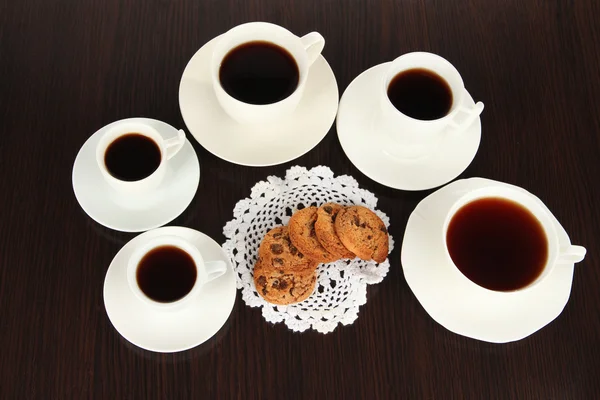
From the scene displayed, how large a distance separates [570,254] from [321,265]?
1.52 ft

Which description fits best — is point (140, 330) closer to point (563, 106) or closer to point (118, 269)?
point (118, 269)

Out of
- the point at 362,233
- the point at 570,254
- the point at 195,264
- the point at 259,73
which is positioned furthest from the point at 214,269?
the point at 570,254

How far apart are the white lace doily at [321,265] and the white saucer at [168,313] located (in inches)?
1.9

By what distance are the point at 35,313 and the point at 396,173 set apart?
0.79 metres

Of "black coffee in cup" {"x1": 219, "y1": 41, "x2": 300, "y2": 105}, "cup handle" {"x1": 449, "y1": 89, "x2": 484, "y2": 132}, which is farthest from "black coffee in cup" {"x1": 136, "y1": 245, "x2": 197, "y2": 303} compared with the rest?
"cup handle" {"x1": 449, "y1": 89, "x2": 484, "y2": 132}

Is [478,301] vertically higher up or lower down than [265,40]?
lower down

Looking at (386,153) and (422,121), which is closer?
(422,121)

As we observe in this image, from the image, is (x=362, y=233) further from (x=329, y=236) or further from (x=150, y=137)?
(x=150, y=137)

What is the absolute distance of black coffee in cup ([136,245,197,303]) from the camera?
3.31 ft

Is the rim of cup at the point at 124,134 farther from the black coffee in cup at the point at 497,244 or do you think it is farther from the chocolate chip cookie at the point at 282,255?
the black coffee in cup at the point at 497,244

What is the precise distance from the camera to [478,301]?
103 centimetres

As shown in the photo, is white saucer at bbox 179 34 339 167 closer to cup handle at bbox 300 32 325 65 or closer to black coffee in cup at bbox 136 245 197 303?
cup handle at bbox 300 32 325 65

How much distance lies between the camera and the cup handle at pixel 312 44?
3.69 feet

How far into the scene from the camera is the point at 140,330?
1033 mm
